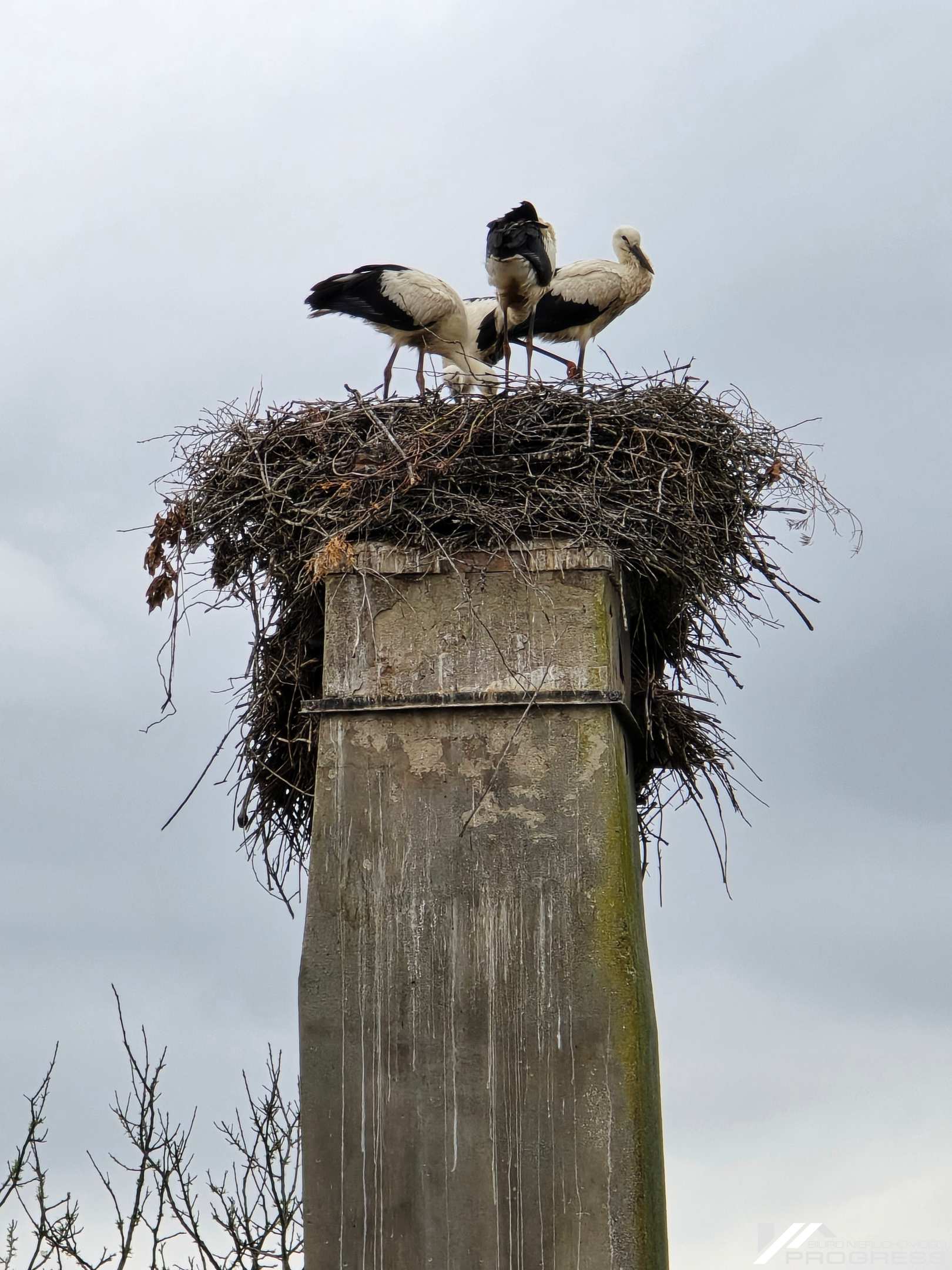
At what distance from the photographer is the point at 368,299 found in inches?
332

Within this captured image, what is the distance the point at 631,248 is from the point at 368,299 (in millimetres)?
1786

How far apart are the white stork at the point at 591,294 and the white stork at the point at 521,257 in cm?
67

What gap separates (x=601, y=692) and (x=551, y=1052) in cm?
114

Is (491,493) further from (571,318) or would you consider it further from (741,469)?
(571,318)

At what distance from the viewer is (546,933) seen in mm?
5035

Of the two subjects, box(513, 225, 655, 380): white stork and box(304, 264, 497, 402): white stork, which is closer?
box(304, 264, 497, 402): white stork

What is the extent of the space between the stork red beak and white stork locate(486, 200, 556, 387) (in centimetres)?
114

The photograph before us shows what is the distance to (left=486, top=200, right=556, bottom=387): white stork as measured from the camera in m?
8.00

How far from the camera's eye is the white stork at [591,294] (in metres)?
9.11

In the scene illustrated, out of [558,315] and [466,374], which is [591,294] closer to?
[558,315]

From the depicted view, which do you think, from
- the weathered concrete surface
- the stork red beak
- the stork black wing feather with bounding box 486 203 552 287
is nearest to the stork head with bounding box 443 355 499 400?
the stork black wing feather with bounding box 486 203 552 287

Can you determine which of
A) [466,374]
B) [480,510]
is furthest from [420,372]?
[480,510]

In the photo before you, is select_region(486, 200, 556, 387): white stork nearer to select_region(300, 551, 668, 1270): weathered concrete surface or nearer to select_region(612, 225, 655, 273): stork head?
select_region(612, 225, 655, 273): stork head

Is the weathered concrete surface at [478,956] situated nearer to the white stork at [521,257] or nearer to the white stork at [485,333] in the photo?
the white stork at [521,257]
